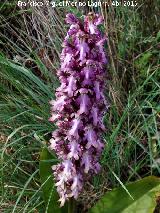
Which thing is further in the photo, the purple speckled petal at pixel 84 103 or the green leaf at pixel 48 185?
the green leaf at pixel 48 185

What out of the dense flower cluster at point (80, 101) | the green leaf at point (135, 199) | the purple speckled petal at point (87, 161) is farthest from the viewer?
the green leaf at point (135, 199)

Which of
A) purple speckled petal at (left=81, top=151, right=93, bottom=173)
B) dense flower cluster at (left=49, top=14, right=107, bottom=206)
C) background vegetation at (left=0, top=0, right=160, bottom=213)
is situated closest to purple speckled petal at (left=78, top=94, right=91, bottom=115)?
dense flower cluster at (left=49, top=14, right=107, bottom=206)

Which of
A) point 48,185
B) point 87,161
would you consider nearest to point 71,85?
point 87,161

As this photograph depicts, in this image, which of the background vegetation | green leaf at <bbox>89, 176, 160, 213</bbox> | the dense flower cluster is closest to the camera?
the dense flower cluster

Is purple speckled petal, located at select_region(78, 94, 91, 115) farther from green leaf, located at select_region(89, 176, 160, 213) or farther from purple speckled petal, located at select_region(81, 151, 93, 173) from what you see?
green leaf, located at select_region(89, 176, 160, 213)

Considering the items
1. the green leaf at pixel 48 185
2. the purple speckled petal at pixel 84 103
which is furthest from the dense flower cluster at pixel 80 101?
the green leaf at pixel 48 185

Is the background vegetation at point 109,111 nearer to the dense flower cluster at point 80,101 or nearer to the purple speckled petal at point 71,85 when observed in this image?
the dense flower cluster at point 80,101

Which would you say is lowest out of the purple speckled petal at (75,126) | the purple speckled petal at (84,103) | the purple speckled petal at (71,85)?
the purple speckled petal at (75,126)
